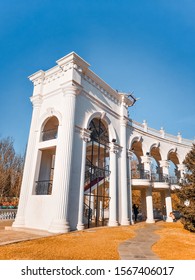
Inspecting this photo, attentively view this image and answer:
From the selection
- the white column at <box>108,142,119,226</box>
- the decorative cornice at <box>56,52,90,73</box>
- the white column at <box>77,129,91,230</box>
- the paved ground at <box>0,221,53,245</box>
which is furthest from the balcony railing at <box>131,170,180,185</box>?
Answer: the paved ground at <box>0,221,53,245</box>

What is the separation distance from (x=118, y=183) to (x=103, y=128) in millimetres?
4925

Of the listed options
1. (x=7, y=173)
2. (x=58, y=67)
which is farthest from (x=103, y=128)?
(x=7, y=173)

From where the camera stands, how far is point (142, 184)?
1816cm

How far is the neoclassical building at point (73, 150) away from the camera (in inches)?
429

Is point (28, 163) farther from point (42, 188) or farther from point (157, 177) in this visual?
point (157, 177)

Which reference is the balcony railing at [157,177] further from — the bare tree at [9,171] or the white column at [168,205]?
the bare tree at [9,171]

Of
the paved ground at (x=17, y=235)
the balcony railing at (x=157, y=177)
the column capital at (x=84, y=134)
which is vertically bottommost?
the paved ground at (x=17, y=235)

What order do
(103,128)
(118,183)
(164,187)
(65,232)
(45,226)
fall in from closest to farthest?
1. (65,232)
2. (45,226)
3. (118,183)
4. (103,128)
5. (164,187)

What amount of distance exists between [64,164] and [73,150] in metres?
1.45

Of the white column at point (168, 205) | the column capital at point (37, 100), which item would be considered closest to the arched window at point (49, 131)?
the column capital at point (37, 100)

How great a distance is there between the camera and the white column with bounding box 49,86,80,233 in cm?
985

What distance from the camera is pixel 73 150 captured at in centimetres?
1193
